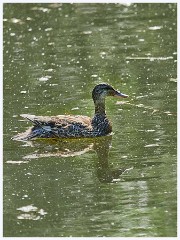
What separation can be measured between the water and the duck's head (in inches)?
11.1

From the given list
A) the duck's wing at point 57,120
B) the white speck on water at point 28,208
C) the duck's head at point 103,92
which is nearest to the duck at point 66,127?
the duck's wing at point 57,120

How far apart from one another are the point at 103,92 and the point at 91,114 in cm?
46

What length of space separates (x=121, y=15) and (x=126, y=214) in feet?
35.2

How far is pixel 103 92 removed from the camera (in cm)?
1347

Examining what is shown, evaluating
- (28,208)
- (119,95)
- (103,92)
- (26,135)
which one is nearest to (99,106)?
(103,92)

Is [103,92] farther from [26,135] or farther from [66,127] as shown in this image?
[26,135]

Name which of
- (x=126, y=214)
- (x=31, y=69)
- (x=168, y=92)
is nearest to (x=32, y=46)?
(x=31, y=69)

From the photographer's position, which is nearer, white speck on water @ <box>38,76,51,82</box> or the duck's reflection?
the duck's reflection

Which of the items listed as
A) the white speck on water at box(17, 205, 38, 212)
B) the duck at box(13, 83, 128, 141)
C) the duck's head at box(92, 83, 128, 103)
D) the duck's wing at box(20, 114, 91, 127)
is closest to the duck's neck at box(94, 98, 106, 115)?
the duck's head at box(92, 83, 128, 103)

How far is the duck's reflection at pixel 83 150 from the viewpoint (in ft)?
36.3

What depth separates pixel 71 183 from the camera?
1062 centimetres

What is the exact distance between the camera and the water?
31.8ft

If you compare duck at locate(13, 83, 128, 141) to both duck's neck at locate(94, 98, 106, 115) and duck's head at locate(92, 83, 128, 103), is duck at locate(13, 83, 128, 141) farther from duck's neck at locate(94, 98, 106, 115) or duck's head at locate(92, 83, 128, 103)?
duck's head at locate(92, 83, 128, 103)

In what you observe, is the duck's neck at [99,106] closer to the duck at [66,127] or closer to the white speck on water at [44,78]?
the duck at [66,127]
